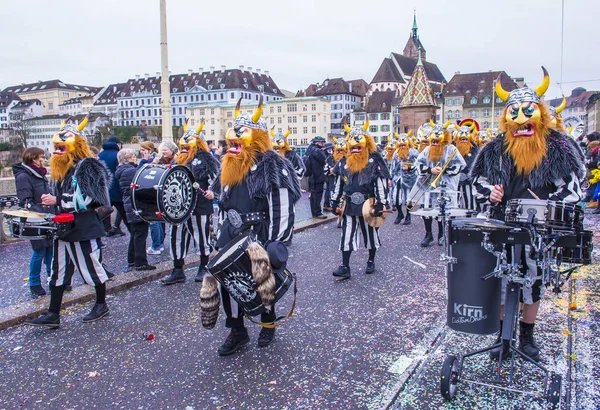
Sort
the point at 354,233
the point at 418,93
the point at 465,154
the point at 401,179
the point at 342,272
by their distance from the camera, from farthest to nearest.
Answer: the point at 418,93 < the point at 401,179 < the point at 465,154 < the point at 354,233 < the point at 342,272

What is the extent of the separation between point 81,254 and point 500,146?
4.03m

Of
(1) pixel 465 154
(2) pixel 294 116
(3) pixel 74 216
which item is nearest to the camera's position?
(3) pixel 74 216

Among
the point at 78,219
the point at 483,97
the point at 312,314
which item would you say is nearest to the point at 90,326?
the point at 78,219

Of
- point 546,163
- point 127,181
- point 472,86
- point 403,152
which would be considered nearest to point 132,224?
point 127,181

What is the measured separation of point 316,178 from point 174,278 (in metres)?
6.68

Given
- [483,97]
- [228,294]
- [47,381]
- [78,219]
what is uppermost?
[483,97]

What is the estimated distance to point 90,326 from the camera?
16.8 feet

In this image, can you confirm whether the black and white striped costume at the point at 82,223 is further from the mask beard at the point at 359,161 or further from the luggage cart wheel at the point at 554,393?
the luggage cart wheel at the point at 554,393

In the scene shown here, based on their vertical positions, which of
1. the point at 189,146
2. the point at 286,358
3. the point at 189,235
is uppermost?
the point at 189,146

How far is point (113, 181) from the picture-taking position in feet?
26.3

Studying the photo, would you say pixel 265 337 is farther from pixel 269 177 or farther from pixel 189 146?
pixel 189 146

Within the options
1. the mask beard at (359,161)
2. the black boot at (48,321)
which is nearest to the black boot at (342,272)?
the mask beard at (359,161)

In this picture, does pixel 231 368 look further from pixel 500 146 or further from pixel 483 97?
pixel 483 97

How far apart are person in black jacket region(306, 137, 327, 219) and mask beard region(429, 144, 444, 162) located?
3.89m
